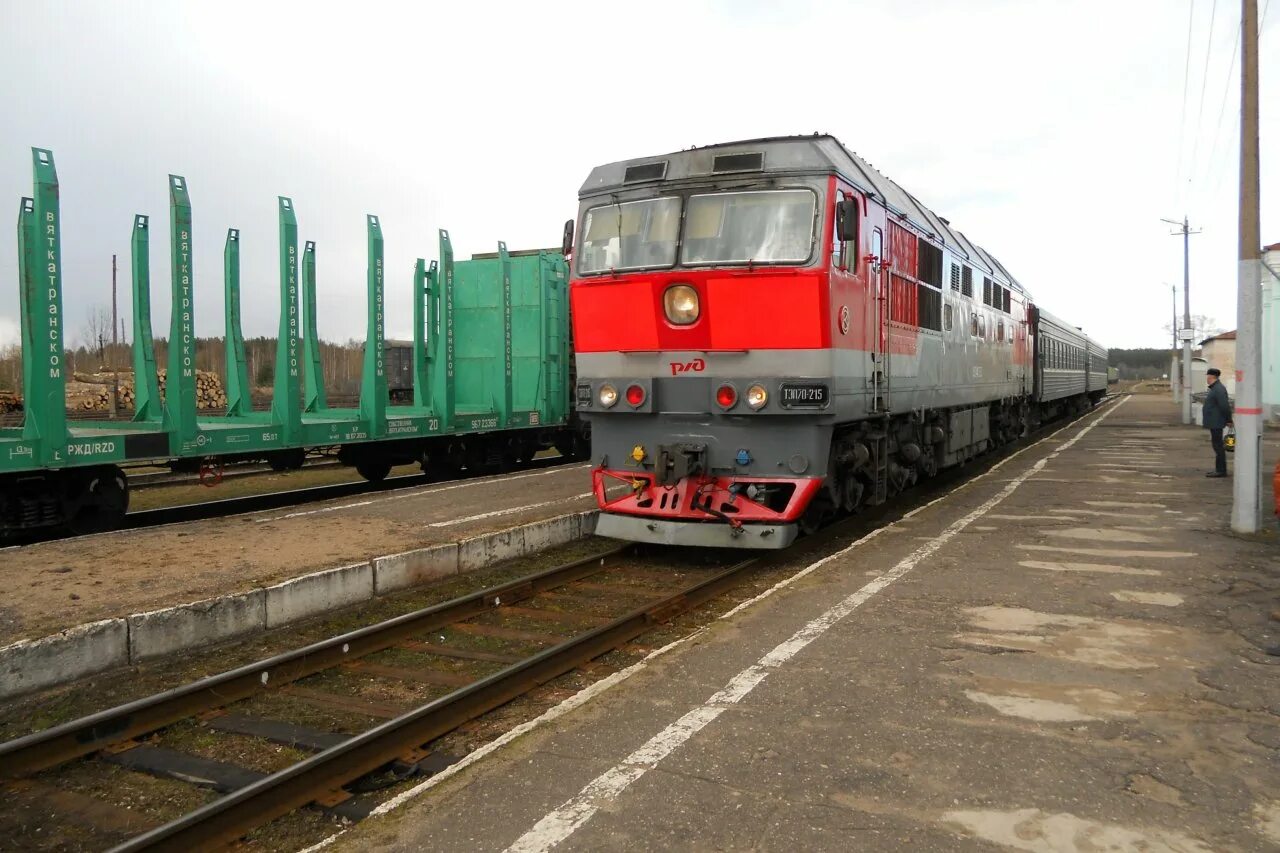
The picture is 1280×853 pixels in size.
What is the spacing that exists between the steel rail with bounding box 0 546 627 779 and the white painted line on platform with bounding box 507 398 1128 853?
7.72 feet

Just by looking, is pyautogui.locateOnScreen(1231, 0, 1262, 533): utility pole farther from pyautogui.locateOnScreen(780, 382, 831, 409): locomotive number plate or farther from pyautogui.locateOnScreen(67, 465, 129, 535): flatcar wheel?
pyautogui.locateOnScreen(67, 465, 129, 535): flatcar wheel

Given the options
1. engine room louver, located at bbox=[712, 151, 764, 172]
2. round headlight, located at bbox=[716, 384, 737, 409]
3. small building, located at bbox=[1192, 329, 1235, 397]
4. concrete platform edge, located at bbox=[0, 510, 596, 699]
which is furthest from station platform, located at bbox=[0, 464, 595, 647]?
small building, located at bbox=[1192, 329, 1235, 397]

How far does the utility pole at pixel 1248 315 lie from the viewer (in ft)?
29.1

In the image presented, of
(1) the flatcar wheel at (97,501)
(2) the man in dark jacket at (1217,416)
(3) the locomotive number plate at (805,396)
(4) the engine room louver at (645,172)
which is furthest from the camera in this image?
(2) the man in dark jacket at (1217,416)

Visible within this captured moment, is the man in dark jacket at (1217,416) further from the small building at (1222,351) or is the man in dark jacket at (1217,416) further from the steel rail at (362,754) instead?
the small building at (1222,351)

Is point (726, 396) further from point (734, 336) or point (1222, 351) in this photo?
point (1222, 351)

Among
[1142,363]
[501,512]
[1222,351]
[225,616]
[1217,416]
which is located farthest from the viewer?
[1142,363]

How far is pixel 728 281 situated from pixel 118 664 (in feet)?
17.4

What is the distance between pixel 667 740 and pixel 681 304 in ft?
15.3

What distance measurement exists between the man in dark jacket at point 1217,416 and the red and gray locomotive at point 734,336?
Result: 7391 millimetres

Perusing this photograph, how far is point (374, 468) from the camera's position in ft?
45.8

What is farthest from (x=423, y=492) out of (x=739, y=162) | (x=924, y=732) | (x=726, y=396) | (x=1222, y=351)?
(x=1222, y=351)

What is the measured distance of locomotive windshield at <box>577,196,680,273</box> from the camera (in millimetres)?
8133

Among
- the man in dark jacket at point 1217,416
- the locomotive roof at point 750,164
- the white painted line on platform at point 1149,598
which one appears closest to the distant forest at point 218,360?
the locomotive roof at point 750,164
